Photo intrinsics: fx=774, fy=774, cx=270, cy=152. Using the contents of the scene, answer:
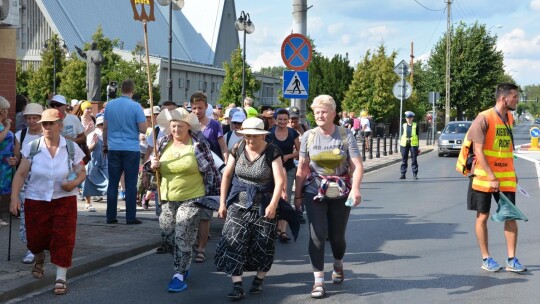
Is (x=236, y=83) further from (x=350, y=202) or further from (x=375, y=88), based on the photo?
(x=350, y=202)

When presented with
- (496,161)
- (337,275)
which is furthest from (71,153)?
(496,161)

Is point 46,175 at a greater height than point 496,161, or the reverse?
point 496,161

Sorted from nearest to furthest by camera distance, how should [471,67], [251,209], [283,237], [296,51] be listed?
[251,209] → [283,237] → [296,51] → [471,67]

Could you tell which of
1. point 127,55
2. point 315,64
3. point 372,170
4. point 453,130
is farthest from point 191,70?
point 372,170

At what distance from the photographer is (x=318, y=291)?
6602 mm

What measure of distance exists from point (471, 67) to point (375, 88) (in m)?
13.1

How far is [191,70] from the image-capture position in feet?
265

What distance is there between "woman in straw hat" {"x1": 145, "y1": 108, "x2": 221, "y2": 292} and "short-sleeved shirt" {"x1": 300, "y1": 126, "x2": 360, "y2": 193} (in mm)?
1061

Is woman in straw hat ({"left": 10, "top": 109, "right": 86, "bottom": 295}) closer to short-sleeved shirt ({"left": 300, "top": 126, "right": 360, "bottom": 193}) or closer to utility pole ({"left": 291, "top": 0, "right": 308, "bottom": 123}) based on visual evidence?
short-sleeved shirt ({"left": 300, "top": 126, "right": 360, "bottom": 193})

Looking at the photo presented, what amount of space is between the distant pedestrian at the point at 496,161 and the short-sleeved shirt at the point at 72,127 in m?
4.60

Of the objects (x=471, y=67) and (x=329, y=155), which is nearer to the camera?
(x=329, y=155)

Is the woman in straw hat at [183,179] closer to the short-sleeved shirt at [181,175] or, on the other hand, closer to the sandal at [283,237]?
the short-sleeved shirt at [181,175]

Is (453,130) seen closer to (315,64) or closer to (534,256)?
(534,256)

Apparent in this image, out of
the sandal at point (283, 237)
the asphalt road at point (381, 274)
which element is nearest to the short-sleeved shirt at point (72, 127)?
the asphalt road at point (381, 274)
